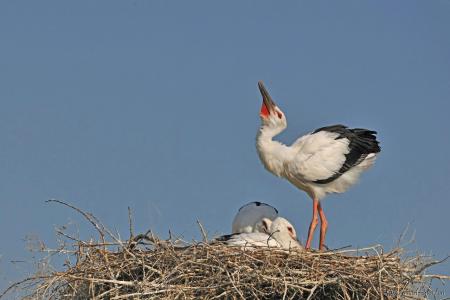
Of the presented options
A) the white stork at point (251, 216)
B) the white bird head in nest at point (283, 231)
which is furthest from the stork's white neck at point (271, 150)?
the white bird head in nest at point (283, 231)

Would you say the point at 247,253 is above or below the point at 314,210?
below

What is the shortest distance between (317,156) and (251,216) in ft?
3.44

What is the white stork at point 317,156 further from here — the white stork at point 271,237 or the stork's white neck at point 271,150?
the white stork at point 271,237

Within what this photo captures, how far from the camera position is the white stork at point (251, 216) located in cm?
1155

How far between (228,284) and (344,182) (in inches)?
145

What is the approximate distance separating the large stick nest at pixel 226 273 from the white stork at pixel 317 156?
234cm

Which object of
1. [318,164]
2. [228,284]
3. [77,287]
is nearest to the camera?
[228,284]

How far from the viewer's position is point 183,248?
380 inches

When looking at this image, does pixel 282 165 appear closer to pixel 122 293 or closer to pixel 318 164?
pixel 318 164

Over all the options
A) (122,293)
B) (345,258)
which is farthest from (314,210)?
(122,293)

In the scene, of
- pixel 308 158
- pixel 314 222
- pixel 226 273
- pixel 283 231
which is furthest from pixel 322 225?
pixel 226 273

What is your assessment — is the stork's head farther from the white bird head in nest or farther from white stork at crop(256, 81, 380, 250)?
the white bird head in nest

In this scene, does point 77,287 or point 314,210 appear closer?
point 77,287

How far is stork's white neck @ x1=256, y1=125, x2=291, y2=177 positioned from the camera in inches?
478
